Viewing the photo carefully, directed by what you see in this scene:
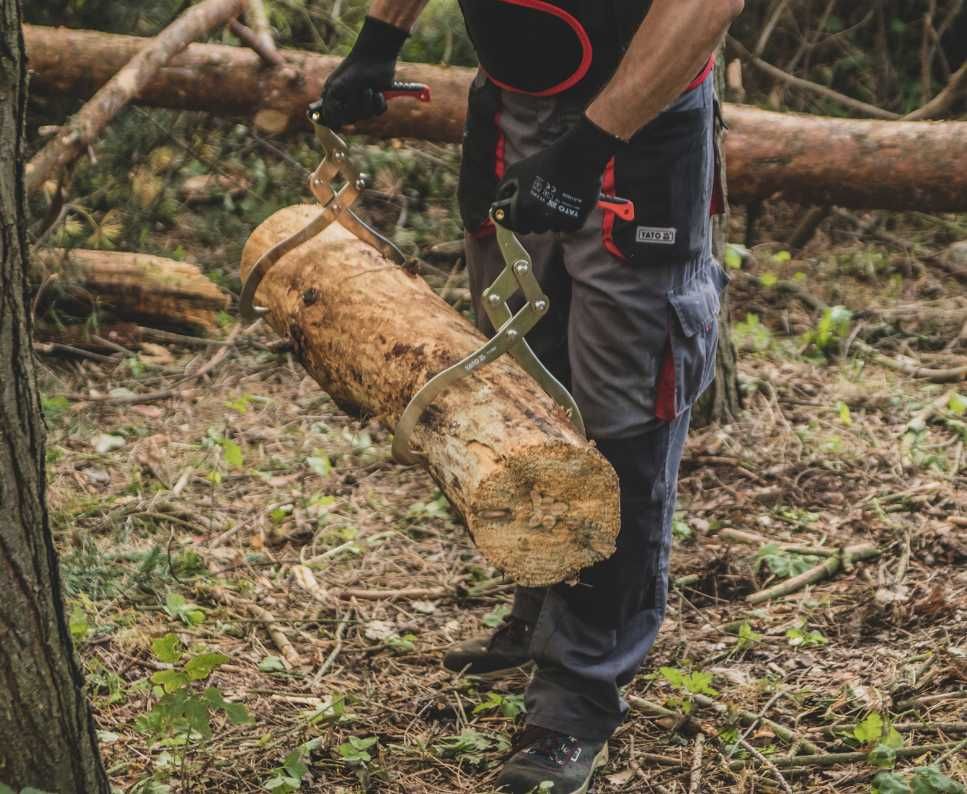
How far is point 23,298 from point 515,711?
4.98ft

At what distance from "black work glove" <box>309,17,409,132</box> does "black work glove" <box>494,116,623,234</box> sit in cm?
61

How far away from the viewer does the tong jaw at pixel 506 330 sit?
205cm

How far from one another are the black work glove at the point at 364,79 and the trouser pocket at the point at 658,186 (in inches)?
24.6

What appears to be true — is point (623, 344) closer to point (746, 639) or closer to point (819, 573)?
point (746, 639)

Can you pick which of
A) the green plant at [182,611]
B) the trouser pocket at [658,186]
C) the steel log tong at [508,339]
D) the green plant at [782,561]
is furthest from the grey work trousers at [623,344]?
the green plant at [182,611]

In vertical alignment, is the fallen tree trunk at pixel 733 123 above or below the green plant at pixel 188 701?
above

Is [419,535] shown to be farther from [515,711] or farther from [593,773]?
[593,773]

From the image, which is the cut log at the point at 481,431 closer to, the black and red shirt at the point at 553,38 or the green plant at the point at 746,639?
the black and red shirt at the point at 553,38

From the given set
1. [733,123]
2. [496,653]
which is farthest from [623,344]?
[733,123]

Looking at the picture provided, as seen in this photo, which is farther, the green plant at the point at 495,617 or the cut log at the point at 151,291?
the cut log at the point at 151,291

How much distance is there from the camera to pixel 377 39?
2.59 m

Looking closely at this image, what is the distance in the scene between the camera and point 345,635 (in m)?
3.05

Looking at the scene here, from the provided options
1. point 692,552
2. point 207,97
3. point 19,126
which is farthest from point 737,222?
point 19,126

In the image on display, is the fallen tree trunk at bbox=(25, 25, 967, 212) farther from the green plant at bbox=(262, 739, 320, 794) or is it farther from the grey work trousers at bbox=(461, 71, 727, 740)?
the green plant at bbox=(262, 739, 320, 794)
